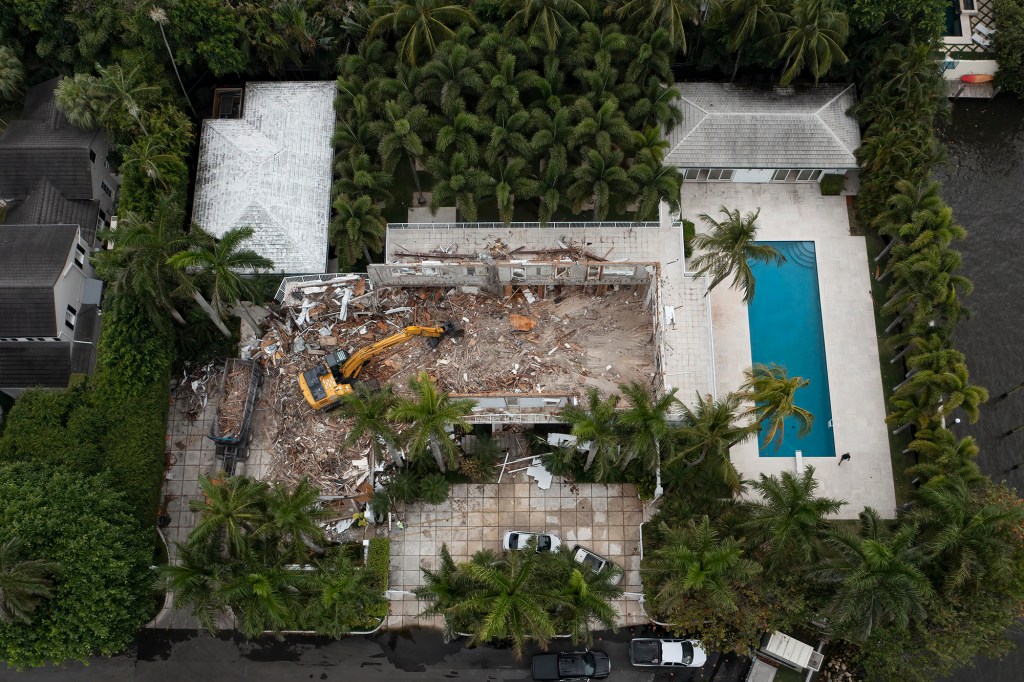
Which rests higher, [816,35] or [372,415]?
[816,35]

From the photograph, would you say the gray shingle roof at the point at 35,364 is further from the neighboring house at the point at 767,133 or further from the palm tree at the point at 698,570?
the neighboring house at the point at 767,133

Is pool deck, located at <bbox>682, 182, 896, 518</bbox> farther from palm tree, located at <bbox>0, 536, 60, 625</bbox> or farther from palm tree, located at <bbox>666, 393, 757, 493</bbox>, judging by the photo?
palm tree, located at <bbox>0, 536, 60, 625</bbox>

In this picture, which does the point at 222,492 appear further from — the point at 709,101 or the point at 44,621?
the point at 709,101

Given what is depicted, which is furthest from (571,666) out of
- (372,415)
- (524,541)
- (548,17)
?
(548,17)

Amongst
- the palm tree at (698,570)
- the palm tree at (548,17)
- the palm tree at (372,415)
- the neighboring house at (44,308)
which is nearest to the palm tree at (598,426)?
the palm tree at (698,570)

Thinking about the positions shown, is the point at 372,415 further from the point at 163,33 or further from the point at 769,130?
the point at 769,130

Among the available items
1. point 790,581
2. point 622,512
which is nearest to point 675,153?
point 622,512

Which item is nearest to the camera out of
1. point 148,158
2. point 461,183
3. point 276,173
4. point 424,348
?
point 424,348

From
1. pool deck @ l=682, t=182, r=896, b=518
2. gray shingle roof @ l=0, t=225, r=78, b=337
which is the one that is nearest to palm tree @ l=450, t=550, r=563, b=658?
pool deck @ l=682, t=182, r=896, b=518
